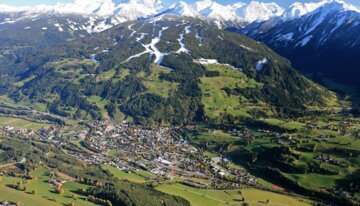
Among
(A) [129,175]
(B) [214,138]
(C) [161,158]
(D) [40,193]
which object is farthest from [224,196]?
(D) [40,193]

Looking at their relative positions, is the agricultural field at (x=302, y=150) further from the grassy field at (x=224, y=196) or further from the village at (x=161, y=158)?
the grassy field at (x=224, y=196)

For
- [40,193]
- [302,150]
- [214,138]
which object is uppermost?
[302,150]

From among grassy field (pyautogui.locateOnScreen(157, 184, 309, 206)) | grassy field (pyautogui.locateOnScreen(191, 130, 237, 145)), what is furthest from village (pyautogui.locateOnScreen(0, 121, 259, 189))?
grassy field (pyautogui.locateOnScreen(191, 130, 237, 145))

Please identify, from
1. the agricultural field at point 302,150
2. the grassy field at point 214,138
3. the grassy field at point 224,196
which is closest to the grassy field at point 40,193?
the grassy field at point 224,196

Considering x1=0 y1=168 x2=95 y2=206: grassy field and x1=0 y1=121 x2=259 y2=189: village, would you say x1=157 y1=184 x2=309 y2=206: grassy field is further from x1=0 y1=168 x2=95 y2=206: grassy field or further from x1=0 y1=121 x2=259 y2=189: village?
x1=0 y1=168 x2=95 y2=206: grassy field

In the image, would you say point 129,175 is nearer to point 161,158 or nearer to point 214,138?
point 161,158

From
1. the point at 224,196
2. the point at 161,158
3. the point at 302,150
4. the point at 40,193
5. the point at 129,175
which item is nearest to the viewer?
the point at 40,193
